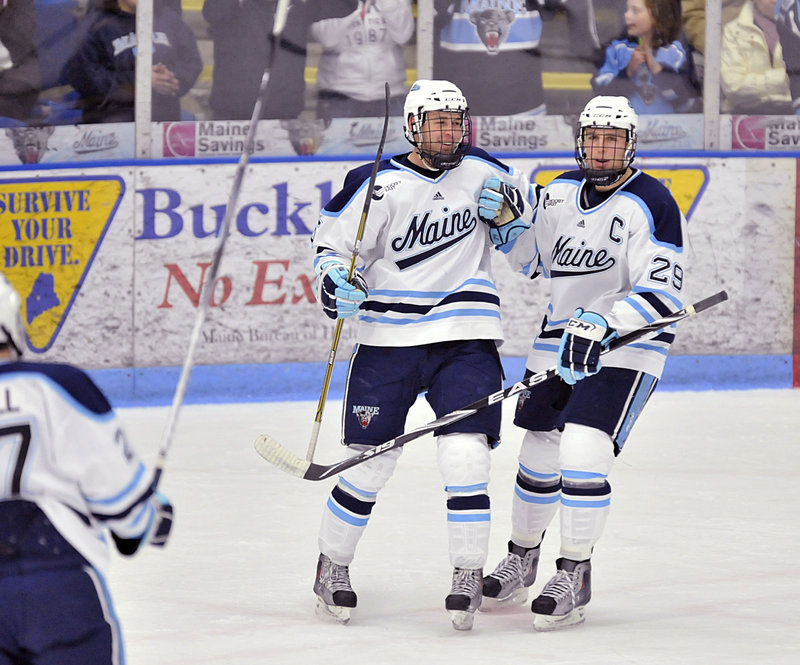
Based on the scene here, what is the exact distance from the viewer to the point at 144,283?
6039 millimetres

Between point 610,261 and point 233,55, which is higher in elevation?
point 233,55

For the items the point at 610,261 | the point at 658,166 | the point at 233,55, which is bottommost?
the point at 610,261

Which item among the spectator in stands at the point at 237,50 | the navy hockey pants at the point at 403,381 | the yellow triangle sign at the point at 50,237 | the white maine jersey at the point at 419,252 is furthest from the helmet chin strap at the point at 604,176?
the spectator in stands at the point at 237,50

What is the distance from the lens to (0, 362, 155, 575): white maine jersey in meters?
1.91

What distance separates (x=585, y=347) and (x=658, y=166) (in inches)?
127

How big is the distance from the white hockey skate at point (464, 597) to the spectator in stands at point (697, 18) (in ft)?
13.7

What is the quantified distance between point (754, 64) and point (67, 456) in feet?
18.6

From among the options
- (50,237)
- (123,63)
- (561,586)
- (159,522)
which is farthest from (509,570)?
(123,63)

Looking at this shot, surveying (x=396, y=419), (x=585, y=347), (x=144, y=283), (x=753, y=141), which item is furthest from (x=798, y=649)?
(x=753, y=141)

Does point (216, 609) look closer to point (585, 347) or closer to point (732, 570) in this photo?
point (585, 347)

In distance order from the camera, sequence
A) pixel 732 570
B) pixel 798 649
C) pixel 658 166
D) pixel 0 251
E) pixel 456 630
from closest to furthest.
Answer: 1. pixel 798 649
2. pixel 456 630
3. pixel 732 570
4. pixel 0 251
5. pixel 658 166

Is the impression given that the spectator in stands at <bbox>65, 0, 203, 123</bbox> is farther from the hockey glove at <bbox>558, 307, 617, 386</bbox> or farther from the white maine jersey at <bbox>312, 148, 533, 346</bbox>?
the hockey glove at <bbox>558, 307, 617, 386</bbox>

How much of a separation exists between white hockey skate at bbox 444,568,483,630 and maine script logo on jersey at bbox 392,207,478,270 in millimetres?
723

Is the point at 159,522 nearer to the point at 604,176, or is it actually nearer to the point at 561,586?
the point at 561,586
